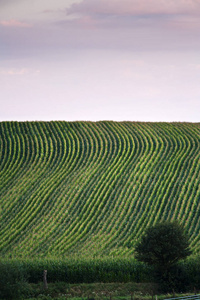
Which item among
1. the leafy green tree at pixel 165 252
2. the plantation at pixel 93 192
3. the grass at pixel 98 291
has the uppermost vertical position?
the plantation at pixel 93 192

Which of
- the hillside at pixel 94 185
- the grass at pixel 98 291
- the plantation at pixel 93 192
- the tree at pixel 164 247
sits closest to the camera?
the grass at pixel 98 291

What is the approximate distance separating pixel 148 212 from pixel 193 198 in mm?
3946

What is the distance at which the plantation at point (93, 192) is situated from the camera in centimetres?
3212

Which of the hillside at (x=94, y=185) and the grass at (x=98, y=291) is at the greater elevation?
the hillside at (x=94, y=185)

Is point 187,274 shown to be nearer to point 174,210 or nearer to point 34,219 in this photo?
point 174,210

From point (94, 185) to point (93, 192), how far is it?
120 cm

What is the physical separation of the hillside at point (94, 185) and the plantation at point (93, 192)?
0.25 ft

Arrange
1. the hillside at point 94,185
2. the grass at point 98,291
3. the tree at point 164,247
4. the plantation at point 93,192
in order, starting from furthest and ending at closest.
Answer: the hillside at point 94,185 → the plantation at point 93,192 → the tree at point 164,247 → the grass at point 98,291

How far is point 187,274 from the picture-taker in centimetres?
2430

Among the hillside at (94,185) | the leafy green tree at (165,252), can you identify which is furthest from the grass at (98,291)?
the hillside at (94,185)

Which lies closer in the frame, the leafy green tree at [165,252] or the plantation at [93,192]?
the leafy green tree at [165,252]

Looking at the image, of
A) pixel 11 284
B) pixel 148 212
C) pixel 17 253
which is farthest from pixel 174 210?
pixel 11 284

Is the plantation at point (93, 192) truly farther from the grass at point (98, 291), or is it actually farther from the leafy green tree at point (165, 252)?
the leafy green tree at point (165, 252)

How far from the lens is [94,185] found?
137ft
